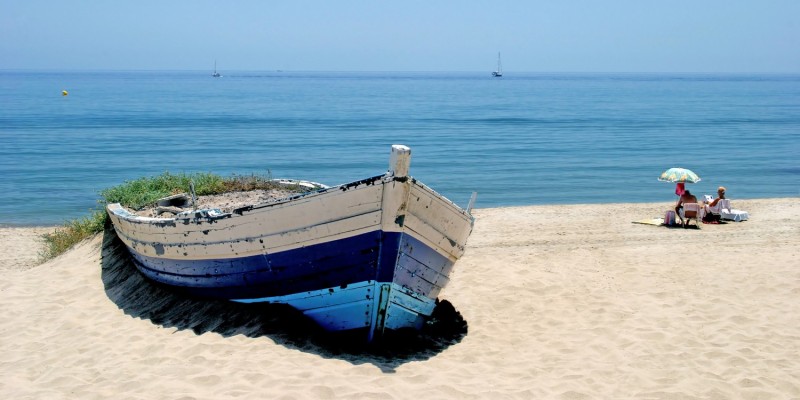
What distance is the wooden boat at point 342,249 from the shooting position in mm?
6824

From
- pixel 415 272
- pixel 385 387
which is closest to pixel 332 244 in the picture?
pixel 415 272

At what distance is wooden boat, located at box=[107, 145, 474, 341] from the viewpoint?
682cm

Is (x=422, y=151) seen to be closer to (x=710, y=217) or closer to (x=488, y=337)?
(x=710, y=217)

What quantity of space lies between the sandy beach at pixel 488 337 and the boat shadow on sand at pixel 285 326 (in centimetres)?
3

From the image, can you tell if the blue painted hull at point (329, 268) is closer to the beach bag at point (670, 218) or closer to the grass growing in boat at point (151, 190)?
the grass growing in boat at point (151, 190)

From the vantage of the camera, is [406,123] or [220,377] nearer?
[220,377]

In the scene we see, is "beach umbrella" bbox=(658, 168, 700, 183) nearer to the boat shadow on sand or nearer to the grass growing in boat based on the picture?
the boat shadow on sand

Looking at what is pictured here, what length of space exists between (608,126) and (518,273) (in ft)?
124

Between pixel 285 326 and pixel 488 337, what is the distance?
2.22 metres

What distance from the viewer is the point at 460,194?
2230 centimetres

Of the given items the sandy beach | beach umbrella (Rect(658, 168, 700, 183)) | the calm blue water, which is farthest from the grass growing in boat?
the calm blue water

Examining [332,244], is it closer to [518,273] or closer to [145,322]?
[145,322]

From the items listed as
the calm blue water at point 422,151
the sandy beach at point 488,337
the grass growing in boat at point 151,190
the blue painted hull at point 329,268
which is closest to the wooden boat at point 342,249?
the blue painted hull at point 329,268

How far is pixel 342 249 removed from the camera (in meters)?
7.01
